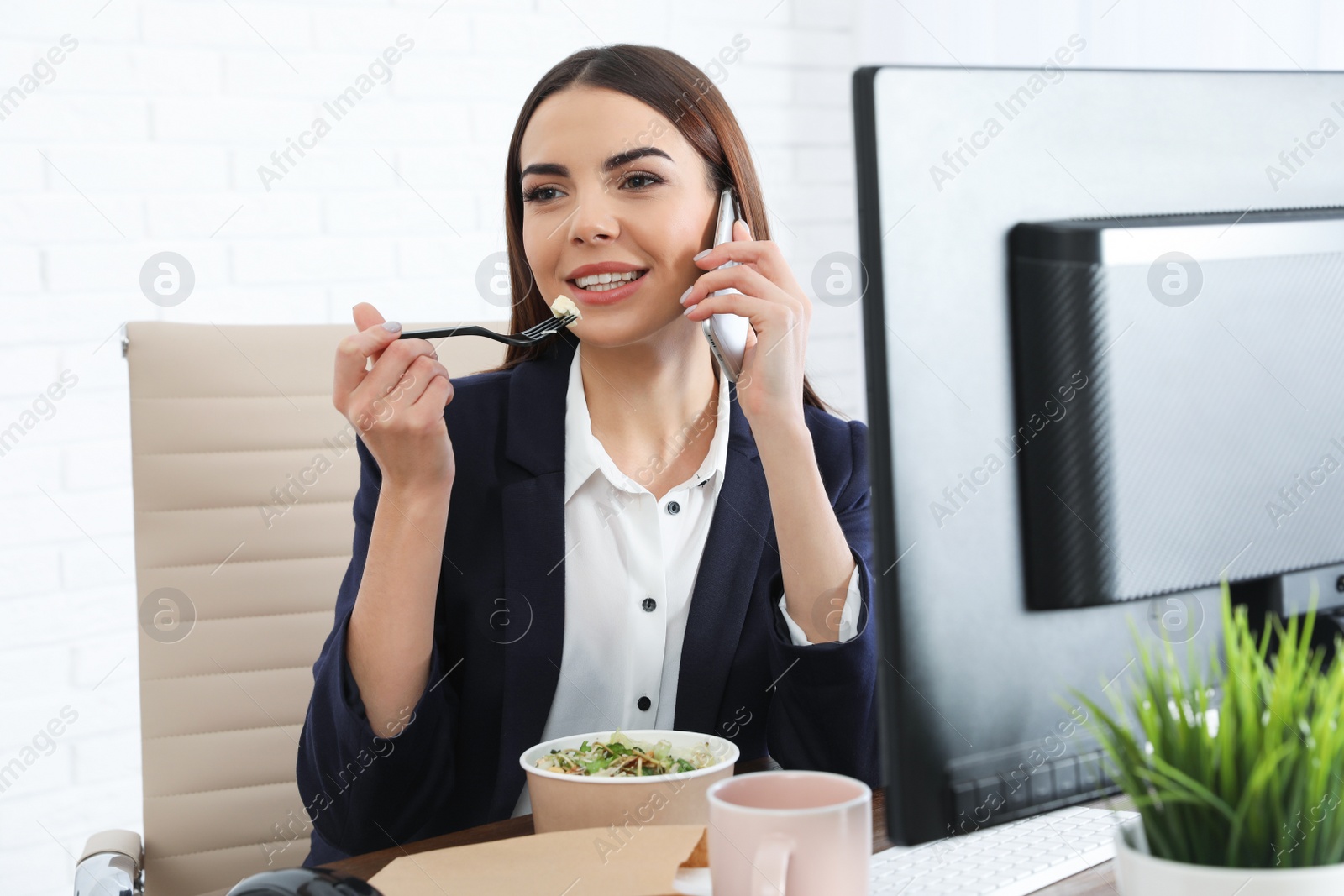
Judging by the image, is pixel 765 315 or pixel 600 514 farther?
pixel 600 514

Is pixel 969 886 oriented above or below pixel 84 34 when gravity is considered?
below

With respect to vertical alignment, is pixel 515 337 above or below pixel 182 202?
below

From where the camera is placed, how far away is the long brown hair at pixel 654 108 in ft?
4.31

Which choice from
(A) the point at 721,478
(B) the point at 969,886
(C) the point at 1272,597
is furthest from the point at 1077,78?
(A) the point at 721,478

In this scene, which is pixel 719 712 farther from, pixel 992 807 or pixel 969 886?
pixel 992 807

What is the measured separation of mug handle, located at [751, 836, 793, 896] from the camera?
576mm

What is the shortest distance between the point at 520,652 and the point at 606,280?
1.41ft

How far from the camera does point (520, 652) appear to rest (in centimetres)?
122

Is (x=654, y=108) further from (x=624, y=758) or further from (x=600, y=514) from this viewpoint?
(x=624, y=758)

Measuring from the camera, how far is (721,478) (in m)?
1.35

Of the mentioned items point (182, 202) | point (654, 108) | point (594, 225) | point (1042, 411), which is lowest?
point (1042, 411)

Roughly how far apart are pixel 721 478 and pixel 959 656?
0.84 meters

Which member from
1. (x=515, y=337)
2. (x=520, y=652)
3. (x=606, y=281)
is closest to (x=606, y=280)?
(x=606, y=281)

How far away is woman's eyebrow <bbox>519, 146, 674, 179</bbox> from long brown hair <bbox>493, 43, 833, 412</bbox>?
0.23ft
